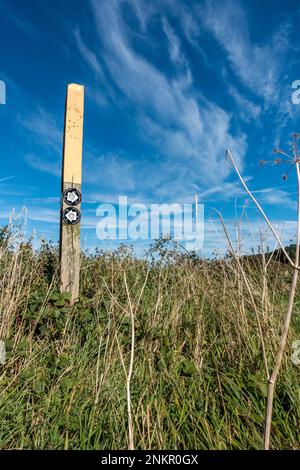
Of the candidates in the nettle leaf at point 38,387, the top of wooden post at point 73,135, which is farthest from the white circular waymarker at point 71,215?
the nettle leaf at point 38,387

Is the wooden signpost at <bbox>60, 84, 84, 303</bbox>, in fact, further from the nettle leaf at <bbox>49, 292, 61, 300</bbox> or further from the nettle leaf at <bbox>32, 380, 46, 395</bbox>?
the nettle leaf at <bbox>32, 380, 46, 395</bbox>

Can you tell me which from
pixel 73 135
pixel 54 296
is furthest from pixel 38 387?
pixel 73 135

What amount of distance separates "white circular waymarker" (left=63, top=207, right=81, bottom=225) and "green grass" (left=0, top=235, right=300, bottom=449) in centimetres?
75

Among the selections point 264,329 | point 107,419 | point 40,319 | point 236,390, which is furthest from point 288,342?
point 40,319

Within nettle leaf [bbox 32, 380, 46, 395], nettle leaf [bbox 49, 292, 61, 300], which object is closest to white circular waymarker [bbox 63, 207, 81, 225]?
nettle leaf [bbox 49, 292, 61, 300]

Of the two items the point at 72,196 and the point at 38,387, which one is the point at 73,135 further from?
the point at 38,387

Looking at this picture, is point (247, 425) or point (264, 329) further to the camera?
point (264, 329)

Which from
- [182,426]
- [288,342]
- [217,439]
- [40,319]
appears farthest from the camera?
[40,319]

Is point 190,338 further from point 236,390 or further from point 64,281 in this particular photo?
point 64,281

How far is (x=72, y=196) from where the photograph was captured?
496cm

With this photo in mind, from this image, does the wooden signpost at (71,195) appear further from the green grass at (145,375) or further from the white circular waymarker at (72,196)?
the green grass at (145,375)

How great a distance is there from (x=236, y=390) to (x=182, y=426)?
1.60 ft

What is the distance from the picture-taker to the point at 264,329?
132 inches

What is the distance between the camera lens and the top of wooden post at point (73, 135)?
5.00m
